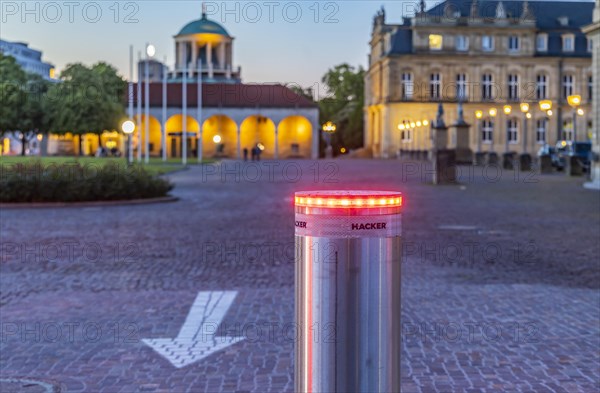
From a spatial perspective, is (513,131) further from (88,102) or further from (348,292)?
(348,292)

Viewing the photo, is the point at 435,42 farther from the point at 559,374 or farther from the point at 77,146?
the point at 559,374

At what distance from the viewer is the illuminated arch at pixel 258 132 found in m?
93.0

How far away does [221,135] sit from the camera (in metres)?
93.9

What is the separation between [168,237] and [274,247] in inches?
100

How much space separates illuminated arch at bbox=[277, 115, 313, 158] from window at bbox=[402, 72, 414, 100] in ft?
33.8

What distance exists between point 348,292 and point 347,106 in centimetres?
10871

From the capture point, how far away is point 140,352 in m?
7.09

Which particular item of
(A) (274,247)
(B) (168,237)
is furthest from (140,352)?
(B) (168,237)

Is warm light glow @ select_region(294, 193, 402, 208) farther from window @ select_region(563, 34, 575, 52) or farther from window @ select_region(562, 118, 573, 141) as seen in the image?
window @ select_region(563, 34, 575, 52)

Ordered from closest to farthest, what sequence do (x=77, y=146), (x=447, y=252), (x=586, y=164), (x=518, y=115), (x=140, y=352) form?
(x=140, y=352)
(x=447, y=252)
(x=586, y=164)
(x=77, y=146)
(x=518, y=115)

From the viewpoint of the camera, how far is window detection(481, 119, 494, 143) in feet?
310

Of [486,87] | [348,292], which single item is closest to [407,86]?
Answer: [486,87]

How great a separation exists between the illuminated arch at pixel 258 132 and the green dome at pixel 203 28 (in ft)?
46.1

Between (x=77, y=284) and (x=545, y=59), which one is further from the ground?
(x=545, y=59)
